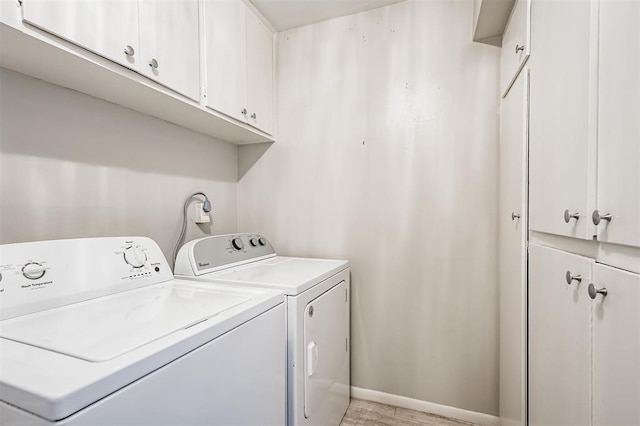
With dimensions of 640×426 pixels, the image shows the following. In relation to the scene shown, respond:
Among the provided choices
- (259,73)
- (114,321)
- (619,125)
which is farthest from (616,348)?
(259,73)

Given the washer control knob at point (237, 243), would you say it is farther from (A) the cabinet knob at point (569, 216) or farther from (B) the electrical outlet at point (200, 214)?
(A) the cabinet knob at point (569, 216)

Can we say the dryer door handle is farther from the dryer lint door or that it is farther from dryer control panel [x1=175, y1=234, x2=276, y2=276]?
dryer control panel [x1=175, y1=234, x2=276, y2=276]

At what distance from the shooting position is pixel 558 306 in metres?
0.85

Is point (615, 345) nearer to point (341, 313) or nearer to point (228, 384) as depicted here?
point (228, 384)

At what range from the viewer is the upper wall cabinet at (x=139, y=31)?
0.84 m

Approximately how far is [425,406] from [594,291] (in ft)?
4.74

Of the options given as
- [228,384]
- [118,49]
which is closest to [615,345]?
[228,384]

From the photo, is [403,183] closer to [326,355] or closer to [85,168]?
[326,355]

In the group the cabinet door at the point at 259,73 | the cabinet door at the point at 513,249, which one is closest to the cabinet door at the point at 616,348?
the cabinet door at the point at 513,249

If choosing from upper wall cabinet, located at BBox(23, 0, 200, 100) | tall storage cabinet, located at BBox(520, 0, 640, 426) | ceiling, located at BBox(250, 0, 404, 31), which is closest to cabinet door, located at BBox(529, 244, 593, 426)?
tall storage cabinet, located at BBox(520, 0, 640, 426)

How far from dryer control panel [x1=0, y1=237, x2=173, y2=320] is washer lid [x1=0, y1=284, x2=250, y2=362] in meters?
0.04

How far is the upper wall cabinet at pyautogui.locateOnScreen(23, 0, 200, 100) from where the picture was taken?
2.77 ft

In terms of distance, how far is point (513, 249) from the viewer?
127 centimetres

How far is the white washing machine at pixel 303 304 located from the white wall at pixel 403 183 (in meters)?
0.27
